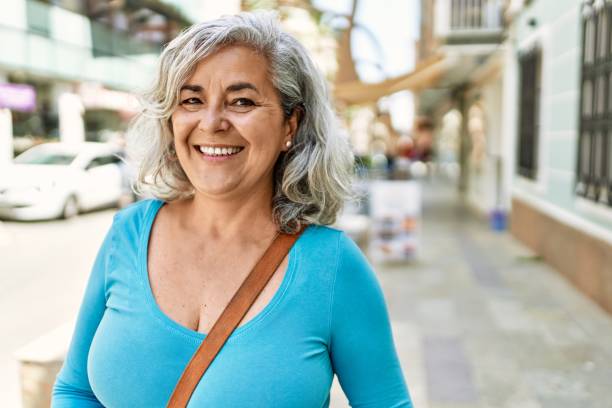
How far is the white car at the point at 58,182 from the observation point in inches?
286

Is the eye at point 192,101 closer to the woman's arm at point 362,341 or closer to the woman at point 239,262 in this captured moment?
the woman at point 239,262

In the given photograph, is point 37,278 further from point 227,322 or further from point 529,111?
point 529,111

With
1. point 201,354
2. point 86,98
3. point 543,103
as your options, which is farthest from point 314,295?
point 86,98

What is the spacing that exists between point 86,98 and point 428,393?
46.4 ft

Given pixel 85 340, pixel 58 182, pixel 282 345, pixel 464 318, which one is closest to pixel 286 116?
pixel 282 345

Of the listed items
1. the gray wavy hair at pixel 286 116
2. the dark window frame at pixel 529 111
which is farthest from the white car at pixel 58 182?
the dark window frame at pixel 529 111

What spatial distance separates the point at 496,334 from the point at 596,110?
8.13 ft

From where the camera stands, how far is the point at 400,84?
1212 centimetres

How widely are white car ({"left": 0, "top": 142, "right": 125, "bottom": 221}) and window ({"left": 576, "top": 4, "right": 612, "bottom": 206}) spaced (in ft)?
14.3

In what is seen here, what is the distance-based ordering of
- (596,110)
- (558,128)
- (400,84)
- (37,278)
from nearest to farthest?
(596,110), (37,278), (558,128), (400,84)

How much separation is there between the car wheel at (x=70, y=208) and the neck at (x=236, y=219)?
979 cm

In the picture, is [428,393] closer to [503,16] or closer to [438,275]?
[438,275]

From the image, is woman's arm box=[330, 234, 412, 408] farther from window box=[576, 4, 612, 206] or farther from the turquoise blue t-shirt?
window box=[576, 4, 612, 206]

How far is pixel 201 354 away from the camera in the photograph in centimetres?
142
